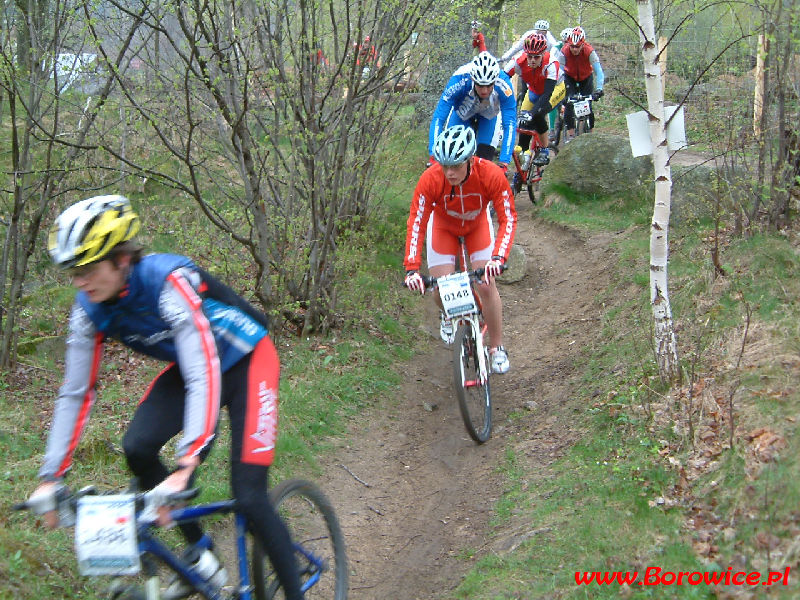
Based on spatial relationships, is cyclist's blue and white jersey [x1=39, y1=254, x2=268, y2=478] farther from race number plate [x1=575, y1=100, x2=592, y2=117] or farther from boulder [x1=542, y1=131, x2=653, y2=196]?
race number plate [x1=575, y1=100, x2=592, y2=117]

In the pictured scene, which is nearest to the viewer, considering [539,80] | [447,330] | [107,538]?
[107,538]

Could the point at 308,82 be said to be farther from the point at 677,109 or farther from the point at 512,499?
the point at 512,499

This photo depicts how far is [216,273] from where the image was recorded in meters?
6.90

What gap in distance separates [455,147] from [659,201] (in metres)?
1.53

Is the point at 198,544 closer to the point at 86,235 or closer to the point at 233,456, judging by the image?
the point at 233,456

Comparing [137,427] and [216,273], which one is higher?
[216,273]

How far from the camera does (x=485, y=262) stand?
20.7ft

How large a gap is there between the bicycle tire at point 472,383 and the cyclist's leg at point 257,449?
263cm

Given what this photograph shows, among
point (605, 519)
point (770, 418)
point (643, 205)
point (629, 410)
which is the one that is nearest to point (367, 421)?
point (629, 410)

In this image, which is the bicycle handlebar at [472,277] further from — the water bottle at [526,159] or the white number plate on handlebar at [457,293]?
the water bottle at [526,159]

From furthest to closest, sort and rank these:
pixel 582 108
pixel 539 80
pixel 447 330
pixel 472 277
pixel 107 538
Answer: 1. pixel 582 108
2. pixel 539 80
3. pixel 447 330
4. pixel 472 277
5. pixel 107 538

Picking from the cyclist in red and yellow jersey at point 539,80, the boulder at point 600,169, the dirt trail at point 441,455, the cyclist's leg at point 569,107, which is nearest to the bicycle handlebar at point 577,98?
the cyclist's leg at point 569,107

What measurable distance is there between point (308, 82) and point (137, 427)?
4309 mm

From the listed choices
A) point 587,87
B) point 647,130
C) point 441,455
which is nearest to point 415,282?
point 441,455
